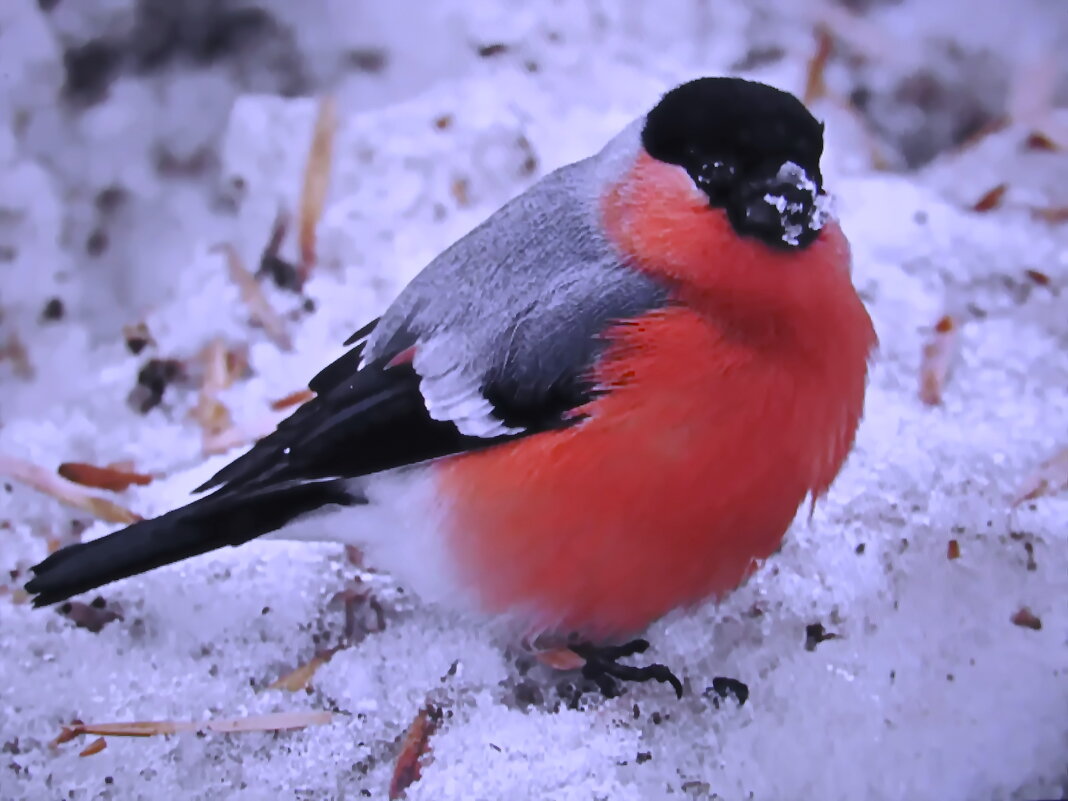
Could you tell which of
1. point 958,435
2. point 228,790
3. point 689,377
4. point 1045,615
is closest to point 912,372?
point 958,435

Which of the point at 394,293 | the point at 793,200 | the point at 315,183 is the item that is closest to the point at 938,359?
the point at 793,200

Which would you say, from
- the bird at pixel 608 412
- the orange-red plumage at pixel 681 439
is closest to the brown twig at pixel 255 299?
the bird at pixel 608 412

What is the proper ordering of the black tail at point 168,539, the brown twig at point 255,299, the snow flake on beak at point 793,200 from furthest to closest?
the brown twig at point 255,299 → the black tail at point 168,539 → the snow flake on beak at point 793,200

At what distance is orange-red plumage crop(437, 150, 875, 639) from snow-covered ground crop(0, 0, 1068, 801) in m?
0.15

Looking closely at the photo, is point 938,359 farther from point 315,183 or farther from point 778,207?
point 315,183

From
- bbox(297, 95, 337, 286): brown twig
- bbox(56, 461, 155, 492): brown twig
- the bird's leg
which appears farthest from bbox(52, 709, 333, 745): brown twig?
bbox(297, 95, 337, 286): brown twig

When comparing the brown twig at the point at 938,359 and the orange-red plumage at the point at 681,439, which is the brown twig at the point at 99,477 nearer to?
the orange-red plumage at the point at 681,439

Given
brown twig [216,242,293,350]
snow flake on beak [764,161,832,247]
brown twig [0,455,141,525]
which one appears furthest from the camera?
brown twig [216,242,293,350]

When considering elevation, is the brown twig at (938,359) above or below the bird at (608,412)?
below

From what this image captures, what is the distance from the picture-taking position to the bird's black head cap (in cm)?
94

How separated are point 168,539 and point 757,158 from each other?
2.36 ft

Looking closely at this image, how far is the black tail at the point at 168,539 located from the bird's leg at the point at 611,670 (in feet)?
1.10

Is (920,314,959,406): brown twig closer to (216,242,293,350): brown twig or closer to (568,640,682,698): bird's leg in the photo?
(568,640,682,698): bird's leg

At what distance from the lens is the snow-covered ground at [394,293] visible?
3.22 feet
